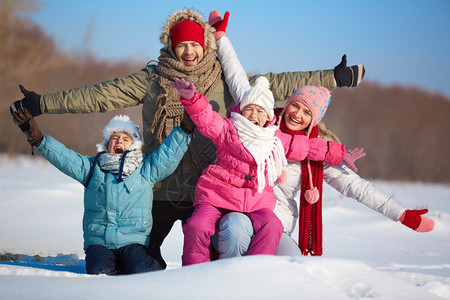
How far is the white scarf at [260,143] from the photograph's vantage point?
3.10 metres

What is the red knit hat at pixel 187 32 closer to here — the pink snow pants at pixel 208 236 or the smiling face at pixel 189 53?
the smiling face at pixel 189 53

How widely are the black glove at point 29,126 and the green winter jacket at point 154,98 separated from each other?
20cm

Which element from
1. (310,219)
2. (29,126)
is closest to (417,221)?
(310,219)

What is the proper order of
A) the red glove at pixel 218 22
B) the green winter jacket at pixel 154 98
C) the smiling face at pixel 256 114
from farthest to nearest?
the red glove at pixel 218 22 < the green winter jacket at pixel 154 98 < the smiling face at pixel 256 114

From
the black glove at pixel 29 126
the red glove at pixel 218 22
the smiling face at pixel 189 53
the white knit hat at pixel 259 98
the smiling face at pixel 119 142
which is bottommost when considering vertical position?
the smiling face at pixel 119 142

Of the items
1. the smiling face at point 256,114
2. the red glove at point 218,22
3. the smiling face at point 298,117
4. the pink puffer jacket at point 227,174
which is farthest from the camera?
the red glove at point 218,22

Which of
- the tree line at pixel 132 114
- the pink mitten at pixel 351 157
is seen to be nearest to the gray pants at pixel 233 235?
the pink mitten at pixel 351 157

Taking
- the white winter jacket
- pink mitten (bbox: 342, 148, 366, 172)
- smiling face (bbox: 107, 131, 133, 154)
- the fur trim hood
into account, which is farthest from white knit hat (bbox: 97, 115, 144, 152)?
pink mitten (bbox: 342, 148, 366, 172)

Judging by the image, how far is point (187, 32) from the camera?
144 inches

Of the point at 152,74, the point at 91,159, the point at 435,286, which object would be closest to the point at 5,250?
the point at 91,159

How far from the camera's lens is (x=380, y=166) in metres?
18.2

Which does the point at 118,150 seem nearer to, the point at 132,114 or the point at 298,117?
the point at 298,117

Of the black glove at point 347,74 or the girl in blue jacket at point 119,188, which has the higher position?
the black glove at point 347,74

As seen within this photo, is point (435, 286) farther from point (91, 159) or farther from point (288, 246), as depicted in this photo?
point (91, 159)
